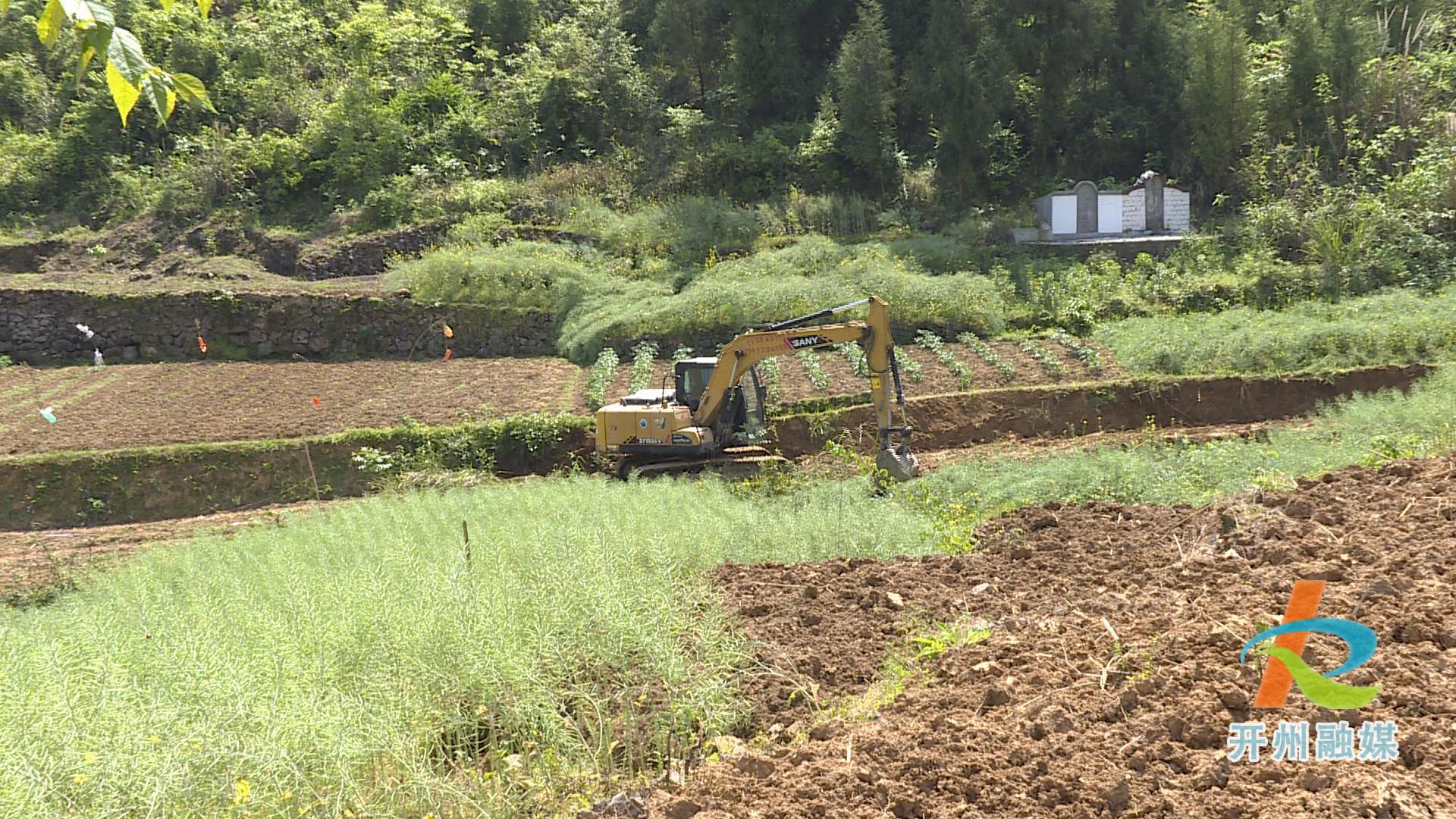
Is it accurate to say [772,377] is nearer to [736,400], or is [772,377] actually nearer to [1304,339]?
[736,400]

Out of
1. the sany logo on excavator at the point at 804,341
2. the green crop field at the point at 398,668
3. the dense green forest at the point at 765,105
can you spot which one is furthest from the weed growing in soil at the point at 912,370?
the dense green forest at the point at 765,105

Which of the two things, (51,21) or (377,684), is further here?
(377,684)

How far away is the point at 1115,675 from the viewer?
175 inches

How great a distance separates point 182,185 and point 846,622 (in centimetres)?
2868

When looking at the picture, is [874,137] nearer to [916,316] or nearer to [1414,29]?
[916,316]

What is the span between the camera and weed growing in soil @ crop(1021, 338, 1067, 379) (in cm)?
1698

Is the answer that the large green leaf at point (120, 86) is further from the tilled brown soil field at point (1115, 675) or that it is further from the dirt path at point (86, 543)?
the dirt path at point (86, 543)

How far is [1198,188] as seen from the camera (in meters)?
28.0

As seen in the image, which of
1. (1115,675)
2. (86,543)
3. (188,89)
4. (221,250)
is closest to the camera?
(188,89)

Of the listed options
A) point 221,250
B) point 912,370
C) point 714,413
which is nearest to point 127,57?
point 714,413

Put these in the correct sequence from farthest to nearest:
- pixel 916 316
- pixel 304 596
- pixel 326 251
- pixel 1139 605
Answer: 1. pixel 326 251
2. pixel 916 316
3. pixel 304 596
4. pixel 1139 605

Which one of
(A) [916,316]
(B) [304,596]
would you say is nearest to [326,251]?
(A) [916,316]

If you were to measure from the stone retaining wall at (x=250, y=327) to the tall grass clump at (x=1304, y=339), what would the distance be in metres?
12.4
